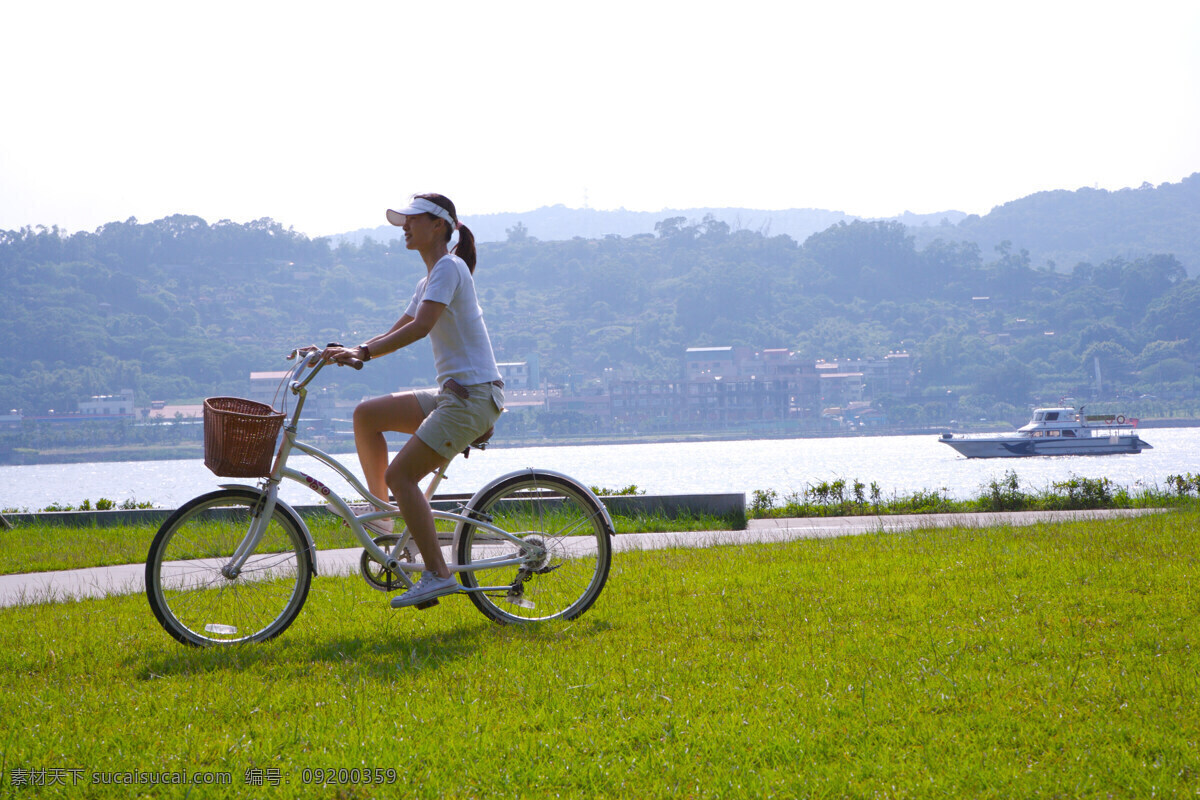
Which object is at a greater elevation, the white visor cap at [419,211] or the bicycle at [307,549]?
the white visor cap at [419,211]

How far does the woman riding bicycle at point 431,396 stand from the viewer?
4.45m

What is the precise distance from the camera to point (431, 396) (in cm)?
468

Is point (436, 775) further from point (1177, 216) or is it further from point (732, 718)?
point (1177, 216)

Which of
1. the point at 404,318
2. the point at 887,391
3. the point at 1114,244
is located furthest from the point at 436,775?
the point at 1114,244

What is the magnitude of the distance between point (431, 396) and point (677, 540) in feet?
14.1

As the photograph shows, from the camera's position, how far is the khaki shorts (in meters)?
4.51

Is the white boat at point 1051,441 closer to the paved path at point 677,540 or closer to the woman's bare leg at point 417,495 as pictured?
the paved path at point 677,540

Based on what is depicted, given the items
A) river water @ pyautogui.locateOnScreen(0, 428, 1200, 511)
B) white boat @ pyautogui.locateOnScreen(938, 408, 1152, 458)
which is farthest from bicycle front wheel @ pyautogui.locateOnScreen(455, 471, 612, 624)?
white boat @ pyautogui.locateOnScreen(938, 408, 1152, 458)

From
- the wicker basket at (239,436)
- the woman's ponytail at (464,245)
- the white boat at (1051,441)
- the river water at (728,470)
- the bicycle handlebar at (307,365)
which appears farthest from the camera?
the white boat at (1051,441)

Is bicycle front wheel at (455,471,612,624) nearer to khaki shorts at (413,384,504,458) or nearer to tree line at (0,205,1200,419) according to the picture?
khaki shorts at (413,384,504,458)

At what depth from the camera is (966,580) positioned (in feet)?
17.9

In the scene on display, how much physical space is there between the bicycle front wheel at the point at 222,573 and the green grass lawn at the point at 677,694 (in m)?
0.18

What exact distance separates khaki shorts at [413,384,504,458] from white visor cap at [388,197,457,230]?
2.69ft

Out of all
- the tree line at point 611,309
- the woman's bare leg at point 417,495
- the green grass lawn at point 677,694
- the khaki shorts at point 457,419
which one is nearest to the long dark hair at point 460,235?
the khaki shorts at point 457,419
